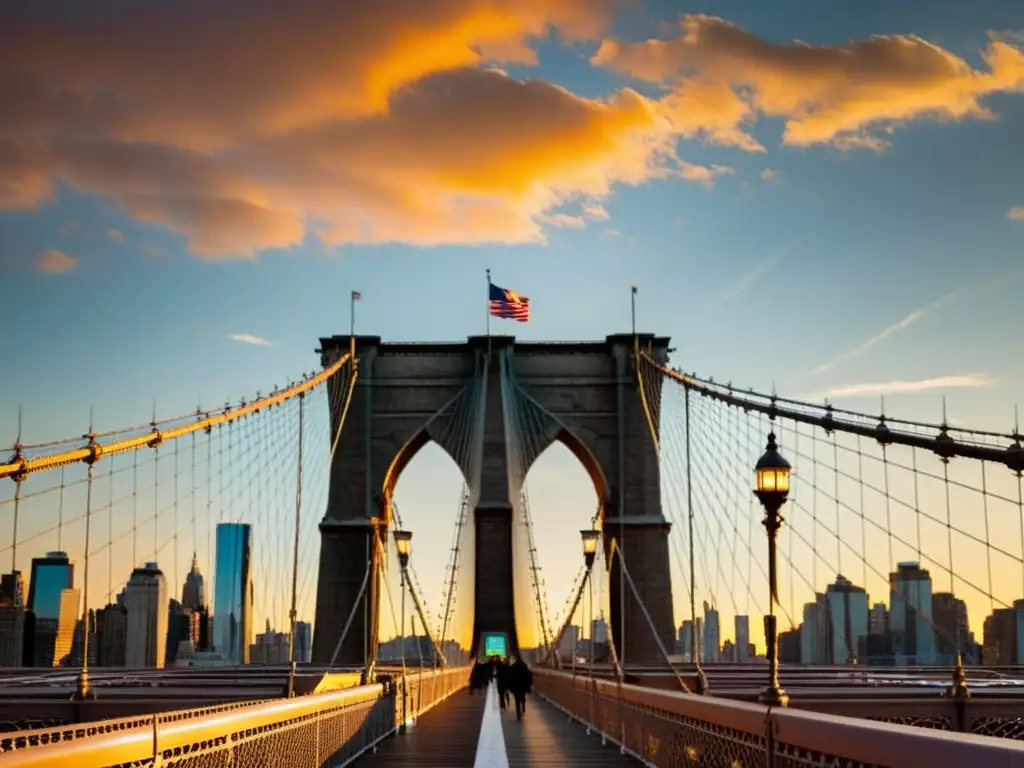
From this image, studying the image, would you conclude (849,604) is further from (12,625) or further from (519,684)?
(12,625)

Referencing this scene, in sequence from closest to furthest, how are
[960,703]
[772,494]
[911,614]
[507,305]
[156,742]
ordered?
[156,742] < [772,494] < [960,703] < [911,614] < [507,305]

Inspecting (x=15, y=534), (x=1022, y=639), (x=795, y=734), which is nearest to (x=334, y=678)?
(x=15, y=534)

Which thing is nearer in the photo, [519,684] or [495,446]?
[519,684]

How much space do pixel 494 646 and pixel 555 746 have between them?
161ft

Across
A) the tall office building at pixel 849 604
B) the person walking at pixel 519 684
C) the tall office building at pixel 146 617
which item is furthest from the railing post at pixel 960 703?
the tall office building at pixel 146 617

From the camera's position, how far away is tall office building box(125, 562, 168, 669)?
58688 mm

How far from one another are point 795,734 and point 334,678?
22.8 metres

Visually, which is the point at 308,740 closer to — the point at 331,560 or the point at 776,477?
A: the point at 776,477

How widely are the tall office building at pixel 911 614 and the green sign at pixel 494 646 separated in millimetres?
23375

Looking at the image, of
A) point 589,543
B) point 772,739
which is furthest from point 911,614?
point 772,739

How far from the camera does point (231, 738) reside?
873 centimetres

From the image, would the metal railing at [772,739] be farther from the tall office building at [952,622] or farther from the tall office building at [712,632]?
the tall office building at [712,632]

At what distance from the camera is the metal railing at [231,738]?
5754mm

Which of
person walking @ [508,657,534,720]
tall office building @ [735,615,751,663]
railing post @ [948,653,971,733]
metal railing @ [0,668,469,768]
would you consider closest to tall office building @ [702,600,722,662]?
tall office building @ [735,615,751,663]
